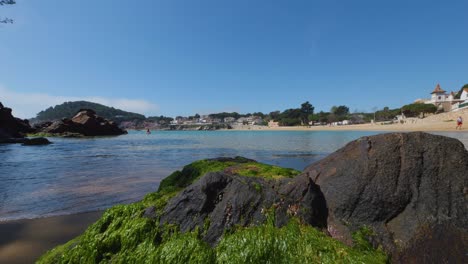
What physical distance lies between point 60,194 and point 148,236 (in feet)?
19.8

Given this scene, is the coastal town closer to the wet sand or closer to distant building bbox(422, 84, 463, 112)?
distant building bbox(422, 84, 463, 112)

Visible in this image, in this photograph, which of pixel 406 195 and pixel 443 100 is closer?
pixel 406 195

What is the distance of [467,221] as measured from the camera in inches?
114

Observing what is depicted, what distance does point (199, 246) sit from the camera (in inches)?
128

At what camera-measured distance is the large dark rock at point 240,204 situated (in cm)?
339

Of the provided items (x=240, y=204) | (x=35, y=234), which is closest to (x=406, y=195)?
(x=240, y=204)

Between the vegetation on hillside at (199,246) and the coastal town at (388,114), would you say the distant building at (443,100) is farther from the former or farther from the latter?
the vegetation on hillside at (199,246)

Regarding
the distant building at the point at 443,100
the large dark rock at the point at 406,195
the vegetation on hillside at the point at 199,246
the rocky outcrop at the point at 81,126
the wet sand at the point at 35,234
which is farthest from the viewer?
the distant building at the point at 443,100

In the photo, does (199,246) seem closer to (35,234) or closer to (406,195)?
(406,195)

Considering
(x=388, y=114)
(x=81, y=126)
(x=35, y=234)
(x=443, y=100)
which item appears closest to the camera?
(x=35, y=234)

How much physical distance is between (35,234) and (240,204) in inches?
166

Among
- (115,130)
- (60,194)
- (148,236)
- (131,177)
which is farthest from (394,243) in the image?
(115,130)

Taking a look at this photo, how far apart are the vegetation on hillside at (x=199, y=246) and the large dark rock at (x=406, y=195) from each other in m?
0.28

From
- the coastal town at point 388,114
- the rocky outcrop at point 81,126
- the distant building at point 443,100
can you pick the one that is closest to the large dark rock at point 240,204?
the coastal town at point 388,114
